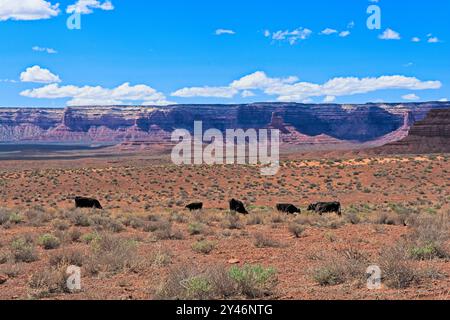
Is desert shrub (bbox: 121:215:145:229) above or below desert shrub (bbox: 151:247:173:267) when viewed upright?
below

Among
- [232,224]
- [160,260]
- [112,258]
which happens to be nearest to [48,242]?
[112,258]

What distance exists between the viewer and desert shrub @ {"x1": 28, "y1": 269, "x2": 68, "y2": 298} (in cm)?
823

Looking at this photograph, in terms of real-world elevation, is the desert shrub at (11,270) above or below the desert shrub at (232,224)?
above

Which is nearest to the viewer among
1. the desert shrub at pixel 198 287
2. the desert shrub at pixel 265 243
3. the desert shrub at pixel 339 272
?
the desert shrub at pixel 198 287

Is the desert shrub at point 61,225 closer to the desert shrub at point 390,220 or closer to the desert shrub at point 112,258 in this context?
the desert shrub at point 112,258

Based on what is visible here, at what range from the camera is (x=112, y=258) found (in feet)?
33.7

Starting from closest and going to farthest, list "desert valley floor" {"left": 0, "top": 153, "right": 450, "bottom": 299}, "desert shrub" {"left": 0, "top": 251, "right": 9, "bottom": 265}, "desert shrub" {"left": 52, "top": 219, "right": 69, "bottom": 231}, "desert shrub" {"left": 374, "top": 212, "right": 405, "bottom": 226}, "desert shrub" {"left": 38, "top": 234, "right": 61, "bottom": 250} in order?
"desert valley floor" {"left": 0, "top": 153, "right": 450, "bottom": 299}, "desert shrub" {"left": 0, "top": 251, "right": 9, "bottom": 265}, "desert shrub" {"left": 38, "top": 234, "right": 61, "bottom": 250}, "desert shrub" {"left": 52, "top": 219, "right": 69, "bottom": 231}, "desert shrub" {"left": 374, "top": 212, "right": 405, "bottom": 226}

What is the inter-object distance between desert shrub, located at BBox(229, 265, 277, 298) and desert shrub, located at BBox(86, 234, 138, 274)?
10.3 ft

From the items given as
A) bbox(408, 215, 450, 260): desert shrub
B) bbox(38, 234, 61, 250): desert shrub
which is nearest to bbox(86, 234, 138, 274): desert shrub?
bbox(38, 234, 61, 250): desert shrub

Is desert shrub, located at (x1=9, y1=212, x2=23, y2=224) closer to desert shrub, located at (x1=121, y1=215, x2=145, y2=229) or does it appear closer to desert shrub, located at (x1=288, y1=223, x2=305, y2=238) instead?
desert shrub, located at (x1=121, y1=215, x2=145, y2=229)

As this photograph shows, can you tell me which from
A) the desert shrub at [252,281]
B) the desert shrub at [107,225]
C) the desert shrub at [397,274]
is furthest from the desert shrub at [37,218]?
the desert shrub at [397,274]

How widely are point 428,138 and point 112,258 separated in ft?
280

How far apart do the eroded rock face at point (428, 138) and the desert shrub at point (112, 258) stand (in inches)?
3018

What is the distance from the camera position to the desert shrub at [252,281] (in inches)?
298
